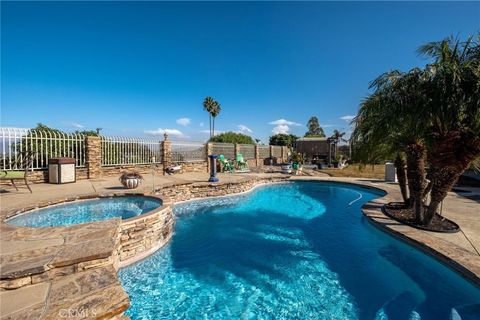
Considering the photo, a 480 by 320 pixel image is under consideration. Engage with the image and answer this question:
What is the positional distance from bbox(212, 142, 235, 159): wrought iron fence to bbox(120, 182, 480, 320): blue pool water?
35.5 feet

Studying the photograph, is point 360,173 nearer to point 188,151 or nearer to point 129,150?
point 188,151

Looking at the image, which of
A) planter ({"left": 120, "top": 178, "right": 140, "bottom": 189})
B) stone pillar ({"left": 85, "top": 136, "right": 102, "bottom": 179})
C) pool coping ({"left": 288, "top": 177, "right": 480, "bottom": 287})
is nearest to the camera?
pool coping ({"left": 288, "top": 177, "right": 480, "bottom": 287})

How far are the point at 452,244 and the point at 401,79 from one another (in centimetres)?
370

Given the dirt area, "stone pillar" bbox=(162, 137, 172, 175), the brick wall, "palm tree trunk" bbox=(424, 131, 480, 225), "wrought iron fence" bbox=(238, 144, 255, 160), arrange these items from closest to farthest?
"palm tree trunk" bbox=(424, 131, 480, 225)
the dirt area
the brick wall
"stone pillar" bbox=(162, 137, 172, 175)
"wrought iron fence" bbox=(238, 144, 255, 160)

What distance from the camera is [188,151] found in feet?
50.9

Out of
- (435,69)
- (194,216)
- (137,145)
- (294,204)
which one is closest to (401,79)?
(435,69)

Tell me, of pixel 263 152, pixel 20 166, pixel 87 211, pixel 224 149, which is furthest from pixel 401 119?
pixel 263 152

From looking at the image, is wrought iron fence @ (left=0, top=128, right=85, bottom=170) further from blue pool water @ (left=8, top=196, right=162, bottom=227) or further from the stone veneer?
the stone veneer

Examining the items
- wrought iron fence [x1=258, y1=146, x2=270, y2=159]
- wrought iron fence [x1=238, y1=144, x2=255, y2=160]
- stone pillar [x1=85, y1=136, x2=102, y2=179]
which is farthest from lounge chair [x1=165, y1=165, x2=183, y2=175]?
wrought iron fence [x1=258, y1=146, x2=270, y2=159]

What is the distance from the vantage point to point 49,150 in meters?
9.38

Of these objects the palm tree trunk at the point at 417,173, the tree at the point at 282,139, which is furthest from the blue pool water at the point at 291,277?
the tree at the point at 282,139

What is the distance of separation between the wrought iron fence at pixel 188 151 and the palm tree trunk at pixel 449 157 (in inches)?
498

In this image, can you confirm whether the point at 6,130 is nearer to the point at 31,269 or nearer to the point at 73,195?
the point at 73,195

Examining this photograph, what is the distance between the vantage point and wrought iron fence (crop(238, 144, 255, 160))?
21.0m
